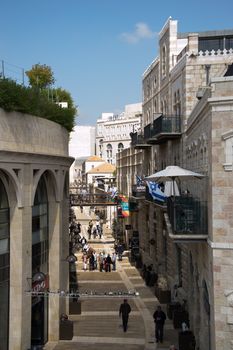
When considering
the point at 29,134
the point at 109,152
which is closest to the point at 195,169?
the point at 29,134

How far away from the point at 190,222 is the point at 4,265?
5833 mm

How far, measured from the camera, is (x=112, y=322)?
21422 mm

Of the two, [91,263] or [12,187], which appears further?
[91,263]

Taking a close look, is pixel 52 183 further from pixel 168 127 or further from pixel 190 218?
pixel 168 127

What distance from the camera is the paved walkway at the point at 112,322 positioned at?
1847 centimetres

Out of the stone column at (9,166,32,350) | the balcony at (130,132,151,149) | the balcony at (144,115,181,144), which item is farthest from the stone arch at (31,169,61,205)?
the balcony at (130,132,151,149)

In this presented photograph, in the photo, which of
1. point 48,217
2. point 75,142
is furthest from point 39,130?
point 75,142

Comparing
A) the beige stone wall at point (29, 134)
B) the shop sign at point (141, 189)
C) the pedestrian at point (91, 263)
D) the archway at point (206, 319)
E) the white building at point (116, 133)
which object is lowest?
the pedestrian at point (91, 263)

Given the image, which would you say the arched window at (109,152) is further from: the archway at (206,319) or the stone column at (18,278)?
the archway at (206,319)

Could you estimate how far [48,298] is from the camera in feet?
62.8

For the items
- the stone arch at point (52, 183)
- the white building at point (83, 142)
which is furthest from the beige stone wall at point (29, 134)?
the white building at point (83, 142)

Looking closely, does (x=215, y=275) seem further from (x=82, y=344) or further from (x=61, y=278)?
(x=61, y=278)

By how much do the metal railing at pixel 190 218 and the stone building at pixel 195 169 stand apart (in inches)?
1.1

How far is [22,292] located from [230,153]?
7776mm
